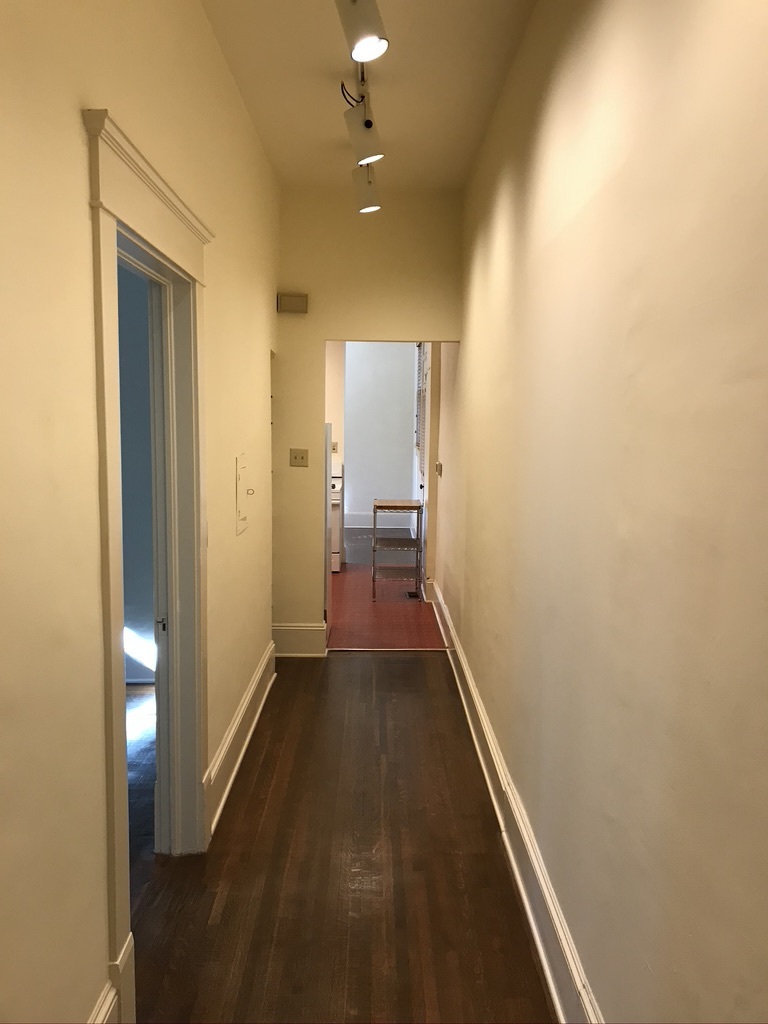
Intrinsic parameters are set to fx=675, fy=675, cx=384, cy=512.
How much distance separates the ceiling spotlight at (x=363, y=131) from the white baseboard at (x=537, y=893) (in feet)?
8.27

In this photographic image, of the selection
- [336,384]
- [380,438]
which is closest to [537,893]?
[336,384]

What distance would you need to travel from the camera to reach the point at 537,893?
204cm

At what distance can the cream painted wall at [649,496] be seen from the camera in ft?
3.12

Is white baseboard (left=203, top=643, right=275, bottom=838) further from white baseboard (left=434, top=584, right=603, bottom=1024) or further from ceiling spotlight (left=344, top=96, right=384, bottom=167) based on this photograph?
ceiling spotlight (left=344, top=96, right=384, bottom=167)

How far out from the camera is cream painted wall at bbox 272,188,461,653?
13.8 feet

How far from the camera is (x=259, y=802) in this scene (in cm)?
279

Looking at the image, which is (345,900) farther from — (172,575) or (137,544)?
(137,544)

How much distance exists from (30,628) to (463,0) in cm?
238

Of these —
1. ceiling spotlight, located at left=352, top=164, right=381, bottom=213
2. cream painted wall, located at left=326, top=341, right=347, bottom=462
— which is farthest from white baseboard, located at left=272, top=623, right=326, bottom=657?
cream painted wall, located at left=326, top=341, right=347, bottom=462

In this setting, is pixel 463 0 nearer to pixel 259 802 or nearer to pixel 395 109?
pixel 395 109

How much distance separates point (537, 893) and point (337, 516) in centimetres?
531

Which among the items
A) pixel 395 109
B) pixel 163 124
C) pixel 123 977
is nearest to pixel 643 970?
pixel 123 977

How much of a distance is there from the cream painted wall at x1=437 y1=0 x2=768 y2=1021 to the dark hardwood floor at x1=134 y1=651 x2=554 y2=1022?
1.18 feet

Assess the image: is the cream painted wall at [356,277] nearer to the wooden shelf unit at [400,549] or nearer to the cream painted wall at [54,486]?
the wooden shelf unit at [400,549]
